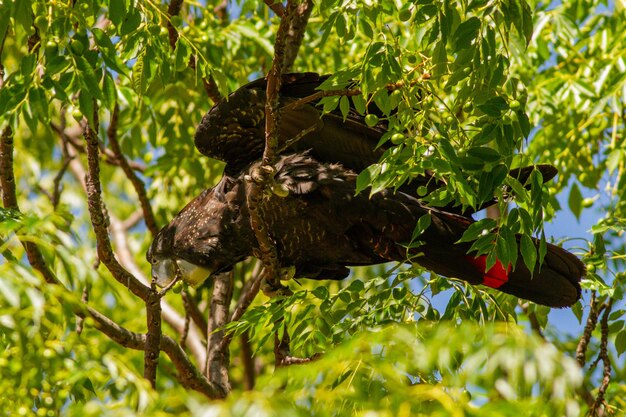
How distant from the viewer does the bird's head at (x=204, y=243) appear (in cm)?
421

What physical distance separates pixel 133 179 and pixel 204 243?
3.29 feet

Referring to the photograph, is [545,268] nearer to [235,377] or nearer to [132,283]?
[132,283]

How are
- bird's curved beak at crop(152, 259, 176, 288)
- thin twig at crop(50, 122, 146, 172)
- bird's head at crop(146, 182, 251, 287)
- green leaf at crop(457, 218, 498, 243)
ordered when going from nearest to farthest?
green leaf at crop(457, 218, 498, 243) → bird's head at crop(146, 182, 251, 287) → bird's curved beak at crop(152, 259, 176, 288) → thin twig at crop(50, 122, 146, 172)

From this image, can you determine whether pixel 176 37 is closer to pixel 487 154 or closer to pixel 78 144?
pixel 487 154

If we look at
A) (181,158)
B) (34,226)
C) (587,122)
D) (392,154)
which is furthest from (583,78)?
(34,226)

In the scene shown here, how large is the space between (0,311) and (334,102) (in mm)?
1360

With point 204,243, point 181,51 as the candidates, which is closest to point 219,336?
point 204,243

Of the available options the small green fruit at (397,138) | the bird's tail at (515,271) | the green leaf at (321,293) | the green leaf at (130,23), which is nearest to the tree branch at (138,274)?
the bird's tail at (515,271)

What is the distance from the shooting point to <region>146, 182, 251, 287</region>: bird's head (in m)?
4.21

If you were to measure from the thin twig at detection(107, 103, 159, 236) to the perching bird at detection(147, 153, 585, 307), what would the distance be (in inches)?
30.0

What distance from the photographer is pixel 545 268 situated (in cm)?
378

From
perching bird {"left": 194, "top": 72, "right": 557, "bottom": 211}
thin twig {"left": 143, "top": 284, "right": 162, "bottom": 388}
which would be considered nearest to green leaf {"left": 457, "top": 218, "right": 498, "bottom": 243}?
perching bird {"left": 194, "top": 72, "right": 557, "bottom": 211}

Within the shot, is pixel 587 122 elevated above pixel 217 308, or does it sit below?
above

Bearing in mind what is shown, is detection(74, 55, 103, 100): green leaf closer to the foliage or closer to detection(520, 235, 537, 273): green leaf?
the foliage
